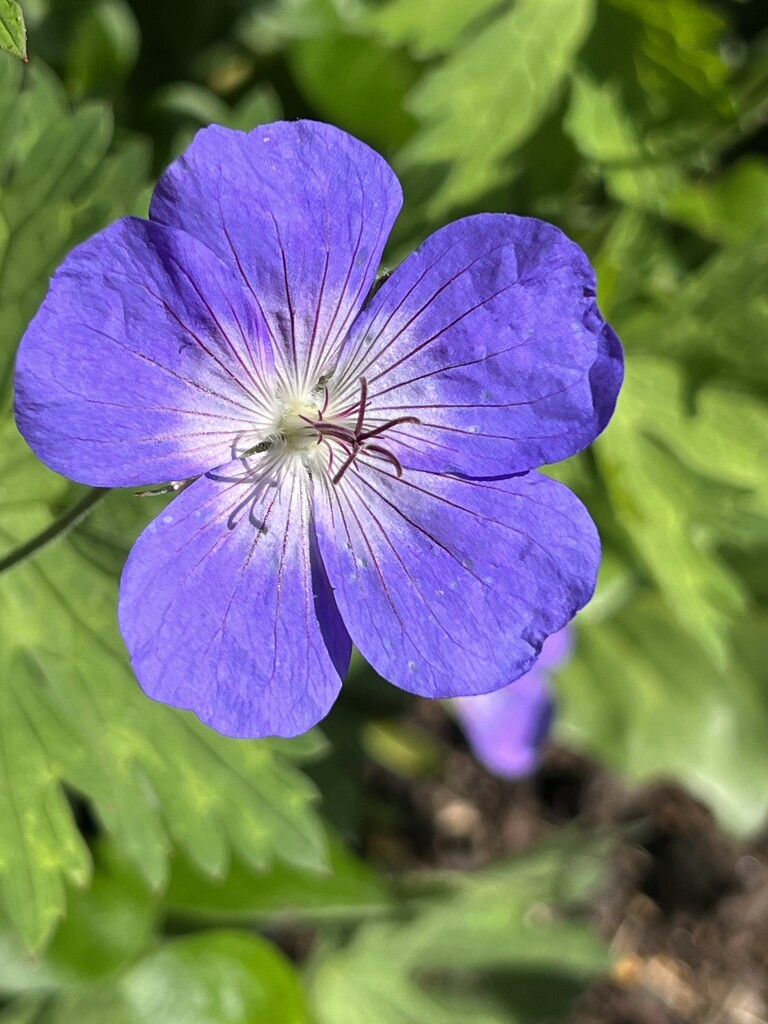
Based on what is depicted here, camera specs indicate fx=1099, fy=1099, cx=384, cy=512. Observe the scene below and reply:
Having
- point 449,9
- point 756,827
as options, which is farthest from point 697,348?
point 756,827

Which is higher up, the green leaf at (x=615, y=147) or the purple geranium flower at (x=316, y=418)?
the green leaf at (x=615, y=147)

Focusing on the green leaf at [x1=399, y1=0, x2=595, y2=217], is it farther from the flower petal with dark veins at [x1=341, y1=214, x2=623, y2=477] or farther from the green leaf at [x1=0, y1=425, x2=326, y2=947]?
the green leaf at [x1=0, y1=425, x2=326, y2=947]

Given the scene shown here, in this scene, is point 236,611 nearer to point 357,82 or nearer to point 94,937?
point 94,937

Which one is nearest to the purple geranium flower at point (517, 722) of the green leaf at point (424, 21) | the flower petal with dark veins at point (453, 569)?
the green leaf at point (424, 21)

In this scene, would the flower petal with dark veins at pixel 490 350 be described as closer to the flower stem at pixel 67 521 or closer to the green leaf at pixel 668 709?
the flower stem at pixel 67 521

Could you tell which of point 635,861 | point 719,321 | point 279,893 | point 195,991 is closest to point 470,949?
point 635,861
